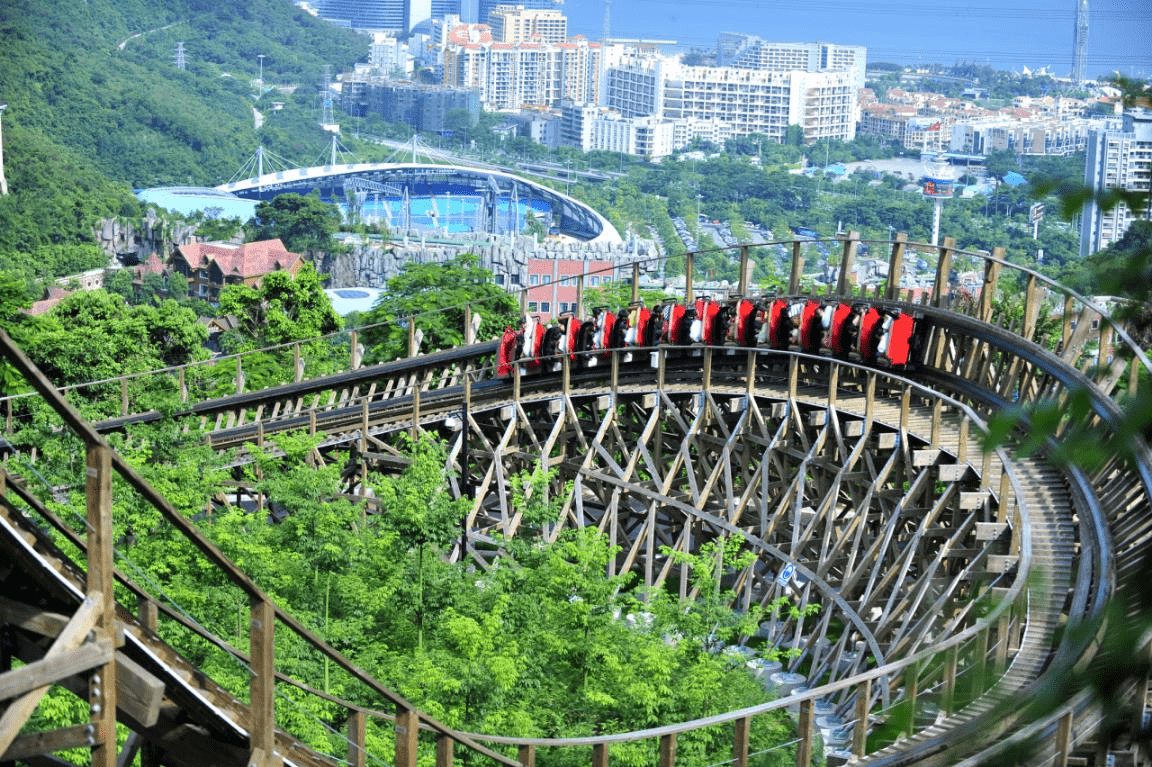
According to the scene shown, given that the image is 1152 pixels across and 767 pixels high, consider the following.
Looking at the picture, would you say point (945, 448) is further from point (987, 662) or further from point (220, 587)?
point (220, 587)

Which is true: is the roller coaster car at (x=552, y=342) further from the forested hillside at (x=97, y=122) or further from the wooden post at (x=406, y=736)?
the forested hillside at (x=97, y=122)

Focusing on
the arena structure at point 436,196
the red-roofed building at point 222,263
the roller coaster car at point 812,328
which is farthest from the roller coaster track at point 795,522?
the arena structure at point 436,196

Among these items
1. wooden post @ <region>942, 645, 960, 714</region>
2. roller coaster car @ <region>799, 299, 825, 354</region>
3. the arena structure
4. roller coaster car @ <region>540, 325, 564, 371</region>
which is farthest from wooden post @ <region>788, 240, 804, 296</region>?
the arena structure

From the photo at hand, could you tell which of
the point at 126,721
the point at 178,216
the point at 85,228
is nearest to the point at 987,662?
the point at 126,721

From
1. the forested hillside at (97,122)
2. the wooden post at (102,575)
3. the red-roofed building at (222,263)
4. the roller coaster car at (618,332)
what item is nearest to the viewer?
the wooden post at (102,575)

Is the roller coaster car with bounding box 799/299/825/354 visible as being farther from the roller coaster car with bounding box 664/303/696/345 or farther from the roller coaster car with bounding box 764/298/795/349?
the roller coaster car with bounding box 664/303/696/345

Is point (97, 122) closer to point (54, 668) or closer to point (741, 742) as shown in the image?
point (741, 742)

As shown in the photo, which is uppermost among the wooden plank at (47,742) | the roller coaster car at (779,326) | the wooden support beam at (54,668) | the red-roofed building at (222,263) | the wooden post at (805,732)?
the wooden support beam at (54,668)
